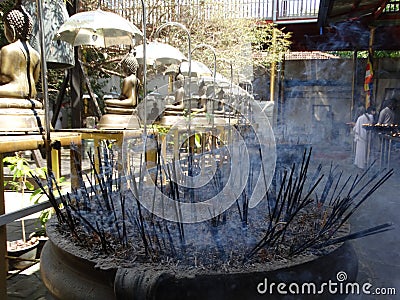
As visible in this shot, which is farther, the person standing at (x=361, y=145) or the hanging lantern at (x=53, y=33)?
the person standing at (x=361, y=145)

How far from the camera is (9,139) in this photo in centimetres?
171

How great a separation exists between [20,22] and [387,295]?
2321mm

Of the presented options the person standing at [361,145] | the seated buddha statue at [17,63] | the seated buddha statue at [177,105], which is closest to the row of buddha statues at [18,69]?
the seated buddha statue at [17,63]

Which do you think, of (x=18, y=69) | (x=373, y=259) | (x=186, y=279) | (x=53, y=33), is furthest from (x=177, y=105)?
(x=186, y=279)

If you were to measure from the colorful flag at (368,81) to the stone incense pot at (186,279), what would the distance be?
30.4 ft

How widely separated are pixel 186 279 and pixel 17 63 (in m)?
1.75

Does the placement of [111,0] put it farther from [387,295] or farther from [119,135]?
[387,295]

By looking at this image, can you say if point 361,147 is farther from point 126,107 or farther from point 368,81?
point 126,107

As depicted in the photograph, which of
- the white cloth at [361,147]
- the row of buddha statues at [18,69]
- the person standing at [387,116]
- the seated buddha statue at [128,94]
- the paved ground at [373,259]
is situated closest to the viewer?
the paved ground at [373,259]

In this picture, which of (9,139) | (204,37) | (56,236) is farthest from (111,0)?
(56,236)

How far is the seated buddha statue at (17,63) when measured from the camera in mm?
1954

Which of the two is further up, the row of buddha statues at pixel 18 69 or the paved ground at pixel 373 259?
the row of buddha statues at pixel 18 69

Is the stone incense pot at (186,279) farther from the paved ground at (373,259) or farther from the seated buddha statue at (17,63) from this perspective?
the seated buddha statue at (17,63)

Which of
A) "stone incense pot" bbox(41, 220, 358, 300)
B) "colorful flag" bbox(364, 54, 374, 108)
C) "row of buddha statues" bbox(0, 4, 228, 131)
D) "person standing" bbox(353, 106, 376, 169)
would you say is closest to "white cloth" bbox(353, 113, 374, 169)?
"person standing" bbox(353, 106, 376, 169)
